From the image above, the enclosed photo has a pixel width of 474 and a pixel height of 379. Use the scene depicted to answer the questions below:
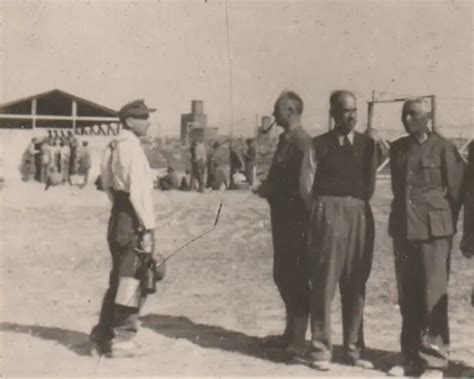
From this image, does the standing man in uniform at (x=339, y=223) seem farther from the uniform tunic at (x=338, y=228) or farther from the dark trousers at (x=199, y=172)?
the dark trousers at (x=199, y=172)

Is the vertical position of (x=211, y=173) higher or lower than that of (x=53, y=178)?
higher

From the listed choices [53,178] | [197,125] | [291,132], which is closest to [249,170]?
[53,178]

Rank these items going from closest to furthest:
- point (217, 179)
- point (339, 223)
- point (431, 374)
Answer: point (431, 374), point (339, 223), point (217, 179)

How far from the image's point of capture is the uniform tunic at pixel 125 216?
15.8ft

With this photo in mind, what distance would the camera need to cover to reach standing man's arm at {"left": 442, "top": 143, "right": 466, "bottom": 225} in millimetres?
4566

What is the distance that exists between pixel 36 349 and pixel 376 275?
3.95m

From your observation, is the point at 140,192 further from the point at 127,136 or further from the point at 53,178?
the point at 53,178

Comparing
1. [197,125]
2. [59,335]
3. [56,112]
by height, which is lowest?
[59,335]

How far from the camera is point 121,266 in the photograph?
4.96 m

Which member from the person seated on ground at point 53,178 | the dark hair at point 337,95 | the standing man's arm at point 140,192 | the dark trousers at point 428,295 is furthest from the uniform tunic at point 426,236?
the person seated on ground at point 53,178

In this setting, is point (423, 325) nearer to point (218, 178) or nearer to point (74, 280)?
point (74, 280)

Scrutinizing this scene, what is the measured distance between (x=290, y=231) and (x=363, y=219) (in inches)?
21.7

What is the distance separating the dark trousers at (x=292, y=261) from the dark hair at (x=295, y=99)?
610 millimetres

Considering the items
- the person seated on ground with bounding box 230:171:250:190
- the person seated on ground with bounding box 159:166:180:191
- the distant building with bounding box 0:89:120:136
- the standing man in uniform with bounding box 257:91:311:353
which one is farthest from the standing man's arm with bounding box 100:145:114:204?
the distant building with bounding box 0:89:120:136
